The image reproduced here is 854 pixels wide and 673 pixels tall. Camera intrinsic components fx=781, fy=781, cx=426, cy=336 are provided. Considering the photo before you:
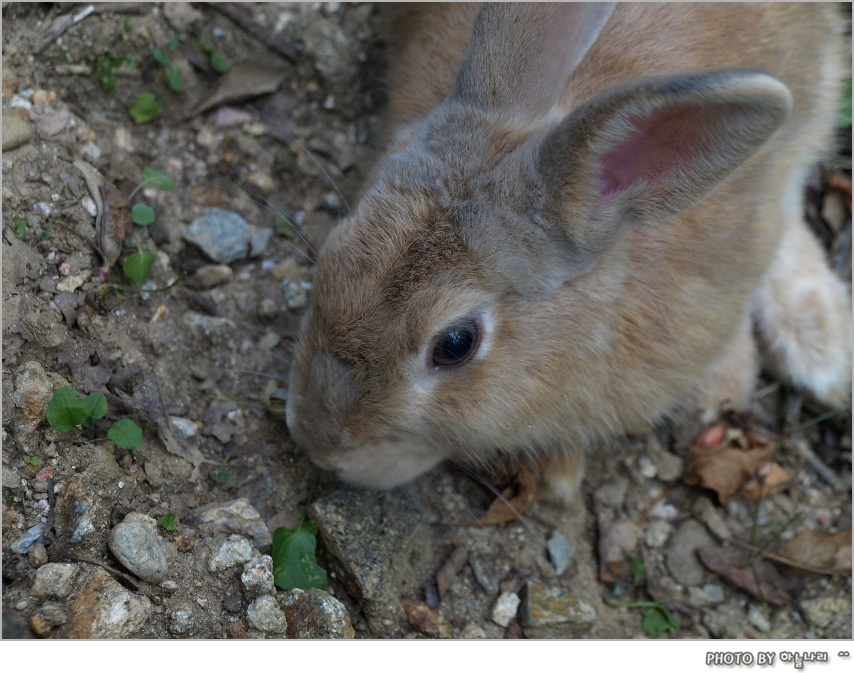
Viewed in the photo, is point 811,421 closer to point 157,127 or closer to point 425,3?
point 425,3

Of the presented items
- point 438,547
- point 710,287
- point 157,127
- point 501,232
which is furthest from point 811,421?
point 157,127

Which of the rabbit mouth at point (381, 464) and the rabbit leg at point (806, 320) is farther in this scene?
the rabbit leg at point (806, 320)

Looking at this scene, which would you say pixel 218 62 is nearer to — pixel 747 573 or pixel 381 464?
pixel 381 464

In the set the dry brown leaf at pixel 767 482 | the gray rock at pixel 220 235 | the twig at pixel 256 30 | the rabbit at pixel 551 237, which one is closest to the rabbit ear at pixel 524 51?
the rabbit at pixel 551 237

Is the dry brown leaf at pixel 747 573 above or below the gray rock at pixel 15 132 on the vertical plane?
below

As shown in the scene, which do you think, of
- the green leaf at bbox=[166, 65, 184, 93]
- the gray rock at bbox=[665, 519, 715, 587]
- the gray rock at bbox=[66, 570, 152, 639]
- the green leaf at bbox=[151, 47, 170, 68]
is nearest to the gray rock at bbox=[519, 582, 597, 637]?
the gray rock at bbox=[665, 519, 715, 587]

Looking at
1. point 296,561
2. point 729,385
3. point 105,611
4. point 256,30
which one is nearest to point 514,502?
point 296,561

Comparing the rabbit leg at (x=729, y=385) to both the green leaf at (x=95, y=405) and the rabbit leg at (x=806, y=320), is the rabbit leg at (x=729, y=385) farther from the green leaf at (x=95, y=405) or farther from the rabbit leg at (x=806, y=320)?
the green leaf at (x=95, y=405)
